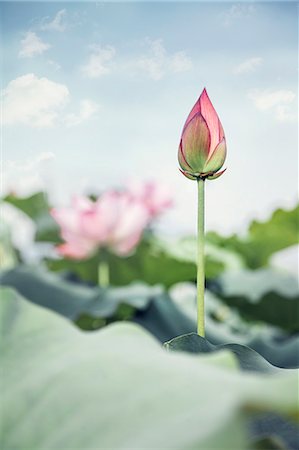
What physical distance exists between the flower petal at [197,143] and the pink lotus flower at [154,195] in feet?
5.42

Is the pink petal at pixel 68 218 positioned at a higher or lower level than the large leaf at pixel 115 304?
higher

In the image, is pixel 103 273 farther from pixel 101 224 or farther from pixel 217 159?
pixel 217 159

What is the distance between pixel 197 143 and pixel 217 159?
0.07ft

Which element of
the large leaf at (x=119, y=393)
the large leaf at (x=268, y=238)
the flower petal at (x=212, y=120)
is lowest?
the large leaf at (x=268, y=238)

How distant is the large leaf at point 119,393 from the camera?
0.73 feet

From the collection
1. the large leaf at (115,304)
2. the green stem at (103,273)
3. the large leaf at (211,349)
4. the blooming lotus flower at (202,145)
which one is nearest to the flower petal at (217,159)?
the blooming lotus flower at (202,145)

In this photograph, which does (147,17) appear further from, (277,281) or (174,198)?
(174,198)

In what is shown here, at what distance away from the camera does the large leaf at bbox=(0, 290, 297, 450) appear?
0.73ft

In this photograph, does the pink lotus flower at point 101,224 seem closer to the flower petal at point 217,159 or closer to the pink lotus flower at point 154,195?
the pink lotus flower at point 154,195

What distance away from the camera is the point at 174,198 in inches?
89.0

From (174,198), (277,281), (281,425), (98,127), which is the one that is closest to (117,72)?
(98,127)

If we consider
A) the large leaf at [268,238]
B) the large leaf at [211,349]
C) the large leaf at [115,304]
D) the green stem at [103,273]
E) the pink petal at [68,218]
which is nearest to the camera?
the large leaf at [211,349]

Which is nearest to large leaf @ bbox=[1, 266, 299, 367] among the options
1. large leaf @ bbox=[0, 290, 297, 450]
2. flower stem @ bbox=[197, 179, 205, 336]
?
flower stem @ bbox=[197, 179, 205, 336]

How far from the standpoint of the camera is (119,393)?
0.29m
